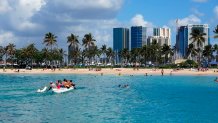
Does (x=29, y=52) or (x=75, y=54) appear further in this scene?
(x=75, y=54)

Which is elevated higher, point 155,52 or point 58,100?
point 155,52

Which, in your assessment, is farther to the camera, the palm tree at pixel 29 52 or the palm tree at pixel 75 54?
the palm tree at pixel 75 54

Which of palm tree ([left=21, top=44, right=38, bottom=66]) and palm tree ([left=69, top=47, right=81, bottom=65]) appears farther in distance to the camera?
palm tree ([left=69, top=47, right=81, bottom=65])

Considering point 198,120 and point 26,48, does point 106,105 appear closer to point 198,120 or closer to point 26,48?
point 198,120

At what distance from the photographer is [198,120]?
104 ft

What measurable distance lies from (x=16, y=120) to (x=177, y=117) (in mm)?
12972

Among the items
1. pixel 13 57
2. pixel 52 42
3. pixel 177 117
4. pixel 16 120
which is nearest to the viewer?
pixel 16 120

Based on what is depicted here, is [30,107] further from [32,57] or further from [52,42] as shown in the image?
[32,57]

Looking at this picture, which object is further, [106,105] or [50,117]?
[106,105]

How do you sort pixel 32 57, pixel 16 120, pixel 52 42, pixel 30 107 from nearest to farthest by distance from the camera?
pixel 16 120, pixel 30 107, pixel 52 42, pixel 32 57

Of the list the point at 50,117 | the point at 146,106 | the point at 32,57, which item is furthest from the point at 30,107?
the point at 32,57

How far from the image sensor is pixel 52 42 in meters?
158

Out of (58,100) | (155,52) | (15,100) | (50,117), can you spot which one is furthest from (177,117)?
(155,52)

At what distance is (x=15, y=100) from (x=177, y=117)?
19804mm
